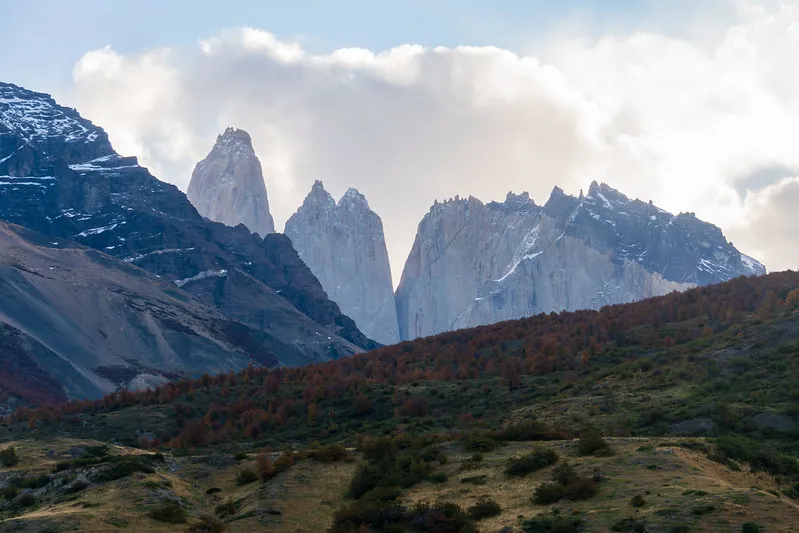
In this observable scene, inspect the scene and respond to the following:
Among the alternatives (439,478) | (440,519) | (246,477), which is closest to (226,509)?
(246,477)

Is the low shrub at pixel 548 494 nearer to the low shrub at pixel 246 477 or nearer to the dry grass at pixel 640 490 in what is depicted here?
the dry grass at pixel 640 490

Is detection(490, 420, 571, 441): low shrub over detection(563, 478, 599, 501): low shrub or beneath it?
over

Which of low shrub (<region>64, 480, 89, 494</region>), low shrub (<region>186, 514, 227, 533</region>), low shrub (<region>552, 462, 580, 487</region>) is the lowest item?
low shrub (<region>186, 514, 227, 533</region>)

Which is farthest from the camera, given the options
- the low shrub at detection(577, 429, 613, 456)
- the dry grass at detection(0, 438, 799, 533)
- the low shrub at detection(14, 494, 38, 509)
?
the low shrub at detection(14, 494, 38, 509)

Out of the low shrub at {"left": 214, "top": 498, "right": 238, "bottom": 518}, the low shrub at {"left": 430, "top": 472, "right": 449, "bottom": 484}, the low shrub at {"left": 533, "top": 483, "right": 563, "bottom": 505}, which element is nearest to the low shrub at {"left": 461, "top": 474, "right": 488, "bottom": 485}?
the low shrub at {"left": 430, "top": 472, "right": 449, "bottom": 484}

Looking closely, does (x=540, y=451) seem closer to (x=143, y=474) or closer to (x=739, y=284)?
A: (x=143, y=474)

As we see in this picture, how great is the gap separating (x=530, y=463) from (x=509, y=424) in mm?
27931

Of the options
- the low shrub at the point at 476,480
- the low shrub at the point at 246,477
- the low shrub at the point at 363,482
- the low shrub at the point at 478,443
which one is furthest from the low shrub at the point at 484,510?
the low shrub at the point at 246,477

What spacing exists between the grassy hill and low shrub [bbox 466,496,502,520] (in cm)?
83

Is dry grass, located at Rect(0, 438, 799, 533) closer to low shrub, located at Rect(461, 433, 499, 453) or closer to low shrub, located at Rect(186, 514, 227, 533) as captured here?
low shrub, located at Rect(186, 514, 227, 533)

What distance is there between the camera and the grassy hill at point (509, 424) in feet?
155

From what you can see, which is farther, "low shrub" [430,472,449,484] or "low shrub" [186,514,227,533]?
"low shrub" [430,472,449,484]

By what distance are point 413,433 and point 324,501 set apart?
32358 millimetres

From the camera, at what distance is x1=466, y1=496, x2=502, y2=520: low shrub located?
153ft
